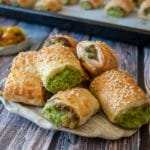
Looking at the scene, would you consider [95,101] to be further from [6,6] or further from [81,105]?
[6,6]

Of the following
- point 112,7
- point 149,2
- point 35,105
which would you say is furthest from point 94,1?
point 35,105

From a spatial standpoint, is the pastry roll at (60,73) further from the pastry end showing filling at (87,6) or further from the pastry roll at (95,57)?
the pastry end showing filling at (87,6)

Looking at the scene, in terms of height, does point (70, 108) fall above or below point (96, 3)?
above

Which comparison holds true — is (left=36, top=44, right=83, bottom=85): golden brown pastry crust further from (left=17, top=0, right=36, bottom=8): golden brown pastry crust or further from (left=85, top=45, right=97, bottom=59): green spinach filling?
(left=17, top=0, right=36, bottom=8): golden brown pastry crust

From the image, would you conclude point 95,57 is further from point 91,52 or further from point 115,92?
point 115,92

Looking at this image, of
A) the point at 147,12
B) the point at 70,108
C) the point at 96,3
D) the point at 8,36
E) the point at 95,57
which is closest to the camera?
the point at 70,108

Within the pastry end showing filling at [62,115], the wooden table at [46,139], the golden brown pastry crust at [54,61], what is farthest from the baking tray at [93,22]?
the pastry end showing filling at [62,115]

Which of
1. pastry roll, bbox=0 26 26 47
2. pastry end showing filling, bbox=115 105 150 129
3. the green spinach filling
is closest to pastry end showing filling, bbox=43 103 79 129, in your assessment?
pastry end showing filling, bbox=115 105 150 129

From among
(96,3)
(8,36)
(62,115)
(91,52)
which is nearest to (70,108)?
(62,115)
